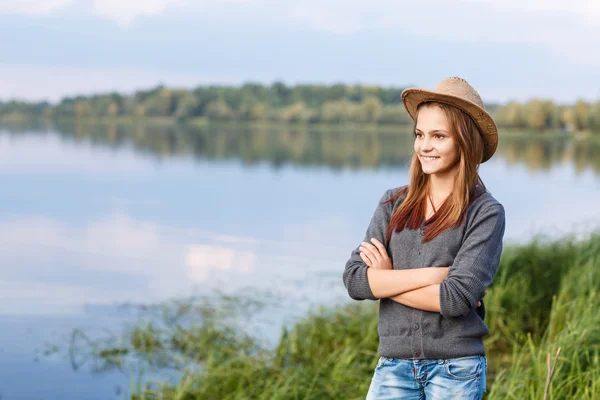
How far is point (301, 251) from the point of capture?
12.1 m

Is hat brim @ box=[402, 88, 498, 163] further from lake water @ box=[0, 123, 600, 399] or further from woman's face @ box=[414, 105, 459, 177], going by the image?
lake water @ box=[0, 123, 600, 399]

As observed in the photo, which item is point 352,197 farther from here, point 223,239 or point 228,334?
point 228,334

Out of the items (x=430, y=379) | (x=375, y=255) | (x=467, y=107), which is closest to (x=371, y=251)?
(x=375, y=255)

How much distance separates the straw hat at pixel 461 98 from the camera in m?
2.25

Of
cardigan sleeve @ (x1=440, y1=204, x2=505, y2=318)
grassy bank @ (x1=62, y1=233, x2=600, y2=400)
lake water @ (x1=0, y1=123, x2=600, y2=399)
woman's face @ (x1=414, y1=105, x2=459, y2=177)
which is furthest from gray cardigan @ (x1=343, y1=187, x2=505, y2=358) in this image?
lake water @ (x1=0, y1=123, x2=600, y2=399)

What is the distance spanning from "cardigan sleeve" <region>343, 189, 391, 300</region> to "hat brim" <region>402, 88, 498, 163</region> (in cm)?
33

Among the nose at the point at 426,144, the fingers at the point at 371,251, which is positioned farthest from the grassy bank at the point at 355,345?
the nose at the point at 426,144

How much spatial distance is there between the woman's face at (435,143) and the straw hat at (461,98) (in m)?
0.05

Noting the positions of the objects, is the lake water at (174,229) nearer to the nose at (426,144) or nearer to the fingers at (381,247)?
the fingers at (381,247)

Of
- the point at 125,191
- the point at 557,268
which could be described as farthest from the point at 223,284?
the point at 125,191

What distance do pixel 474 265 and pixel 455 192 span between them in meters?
0.24

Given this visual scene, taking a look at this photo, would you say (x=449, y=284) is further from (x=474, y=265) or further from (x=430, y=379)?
(x=430, y=379)

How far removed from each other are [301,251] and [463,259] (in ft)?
32.4

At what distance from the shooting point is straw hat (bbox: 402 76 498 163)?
88.4 inches
